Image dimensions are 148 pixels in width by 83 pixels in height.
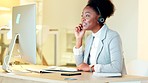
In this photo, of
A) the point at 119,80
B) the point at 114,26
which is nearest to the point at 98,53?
the point at 119,80

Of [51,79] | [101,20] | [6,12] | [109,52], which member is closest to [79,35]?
[101,20]

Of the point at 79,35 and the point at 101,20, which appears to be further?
the point at 79,35

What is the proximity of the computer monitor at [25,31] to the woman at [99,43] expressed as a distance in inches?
15.2

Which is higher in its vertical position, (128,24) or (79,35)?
(128,24)

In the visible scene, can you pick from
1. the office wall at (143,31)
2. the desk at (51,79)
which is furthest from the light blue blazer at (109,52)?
the office wall at (143,31)

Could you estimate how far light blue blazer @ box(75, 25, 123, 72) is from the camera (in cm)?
189

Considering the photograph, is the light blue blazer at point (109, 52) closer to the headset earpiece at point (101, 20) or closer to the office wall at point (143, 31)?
the headset earpiece at point (101, 20)

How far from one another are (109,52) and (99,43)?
0.12 m

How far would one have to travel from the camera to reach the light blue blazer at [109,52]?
189cm

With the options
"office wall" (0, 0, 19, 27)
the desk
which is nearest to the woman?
the desk

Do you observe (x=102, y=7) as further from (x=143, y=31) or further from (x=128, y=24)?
(x=128, y=24)

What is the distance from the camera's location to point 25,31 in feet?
5.96

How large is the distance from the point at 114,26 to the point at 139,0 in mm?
574

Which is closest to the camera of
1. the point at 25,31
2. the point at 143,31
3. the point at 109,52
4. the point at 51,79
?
the point at 51,79
